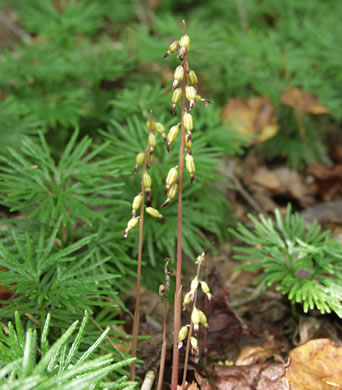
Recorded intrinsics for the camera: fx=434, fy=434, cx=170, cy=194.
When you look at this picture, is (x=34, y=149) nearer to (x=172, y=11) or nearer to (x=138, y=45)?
(x=138, y=45)

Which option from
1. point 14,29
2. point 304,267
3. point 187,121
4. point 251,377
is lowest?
point 251,377

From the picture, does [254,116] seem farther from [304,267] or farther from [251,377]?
[251,377]

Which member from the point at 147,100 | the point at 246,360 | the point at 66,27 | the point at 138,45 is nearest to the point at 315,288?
the point at 246,360

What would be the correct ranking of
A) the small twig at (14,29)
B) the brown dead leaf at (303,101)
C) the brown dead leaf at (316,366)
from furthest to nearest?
the small twig at (14,29)
the brown dead leaf at (303,101)
the brown dead leaf at (316,366)

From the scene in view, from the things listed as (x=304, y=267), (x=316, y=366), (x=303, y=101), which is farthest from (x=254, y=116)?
(x=316, y=366)

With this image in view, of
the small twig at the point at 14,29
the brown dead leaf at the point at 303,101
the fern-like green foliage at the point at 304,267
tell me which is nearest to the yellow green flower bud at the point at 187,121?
the fern-like green foliage at the point at 304,267

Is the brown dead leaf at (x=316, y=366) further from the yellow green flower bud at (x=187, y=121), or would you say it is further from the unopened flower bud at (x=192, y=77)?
the unopened flower bud at (x=192, y=77)

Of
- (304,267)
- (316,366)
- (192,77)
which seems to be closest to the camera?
(192,77)
